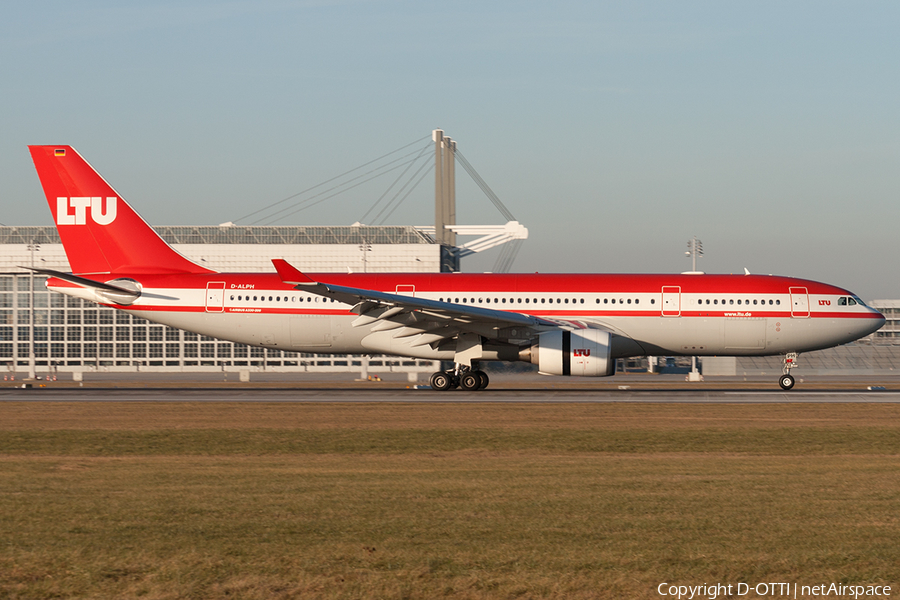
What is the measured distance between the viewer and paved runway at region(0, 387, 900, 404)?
2830 cm

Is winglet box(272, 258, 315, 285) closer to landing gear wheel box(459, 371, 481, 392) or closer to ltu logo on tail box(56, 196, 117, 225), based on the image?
landing gear wheel box(459, 371, 481, 392)

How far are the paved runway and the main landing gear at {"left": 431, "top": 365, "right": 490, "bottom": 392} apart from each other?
0.36m

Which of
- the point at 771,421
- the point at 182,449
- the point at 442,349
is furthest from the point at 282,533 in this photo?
the point at 442,349

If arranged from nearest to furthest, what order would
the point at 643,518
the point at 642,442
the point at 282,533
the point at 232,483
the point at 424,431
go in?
the point at 282,533 → the point at 643,518 → the point at 232,483 → the point at 642,442 → the point at 424,431

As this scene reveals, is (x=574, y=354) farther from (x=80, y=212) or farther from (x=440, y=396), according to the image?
(x=80, y=212)

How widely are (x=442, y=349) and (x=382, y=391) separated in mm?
3100

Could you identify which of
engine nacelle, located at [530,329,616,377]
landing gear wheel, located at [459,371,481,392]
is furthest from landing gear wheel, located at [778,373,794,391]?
landing gear wheel, located at [459,371,481,392]

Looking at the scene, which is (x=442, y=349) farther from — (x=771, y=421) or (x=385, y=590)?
(x=385, y=590)

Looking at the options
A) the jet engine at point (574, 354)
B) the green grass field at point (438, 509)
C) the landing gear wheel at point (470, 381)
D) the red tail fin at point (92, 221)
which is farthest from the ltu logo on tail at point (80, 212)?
the jet engine at point (574, 354)

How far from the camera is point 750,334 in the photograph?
107 feet

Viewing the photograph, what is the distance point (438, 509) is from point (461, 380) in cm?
2211

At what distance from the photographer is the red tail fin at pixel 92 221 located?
33719 millimetres

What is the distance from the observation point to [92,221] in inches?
1334

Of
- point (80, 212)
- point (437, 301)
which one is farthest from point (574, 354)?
point (80, 212)
